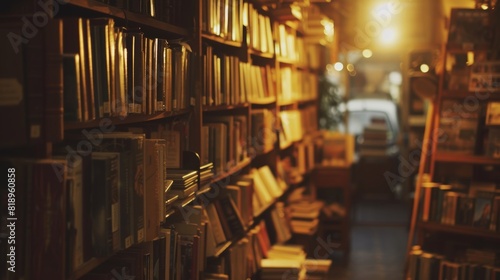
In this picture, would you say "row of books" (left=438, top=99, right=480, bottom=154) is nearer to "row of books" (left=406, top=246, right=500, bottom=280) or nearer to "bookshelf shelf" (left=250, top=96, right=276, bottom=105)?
"row of books" (left=406, top=246, right=500, bottom=280)

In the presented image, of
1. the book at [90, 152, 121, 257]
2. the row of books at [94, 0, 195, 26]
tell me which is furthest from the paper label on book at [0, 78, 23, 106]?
the row of books at [94, 0, 195, 26]

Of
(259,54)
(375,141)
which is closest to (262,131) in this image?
(259,54)

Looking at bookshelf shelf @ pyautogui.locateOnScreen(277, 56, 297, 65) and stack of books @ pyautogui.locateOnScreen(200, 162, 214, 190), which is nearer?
stack of books @ pyautogui.locateOnScreen(200, 162, 214, 190)

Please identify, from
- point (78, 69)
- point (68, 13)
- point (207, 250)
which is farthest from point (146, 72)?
point (207, 250)

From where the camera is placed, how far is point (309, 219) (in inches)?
212

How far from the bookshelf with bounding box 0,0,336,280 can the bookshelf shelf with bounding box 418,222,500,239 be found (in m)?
1.24

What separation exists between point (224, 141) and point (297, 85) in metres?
2.66

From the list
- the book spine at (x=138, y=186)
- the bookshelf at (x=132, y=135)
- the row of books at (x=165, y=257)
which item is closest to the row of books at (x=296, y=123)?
the bookshelf at (x=132, y=135)

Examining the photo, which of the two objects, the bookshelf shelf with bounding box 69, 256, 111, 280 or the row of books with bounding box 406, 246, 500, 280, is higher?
the bookshelf shelf with bounding box 69, 256, 111, 280

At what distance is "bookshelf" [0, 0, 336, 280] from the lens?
4.86ft

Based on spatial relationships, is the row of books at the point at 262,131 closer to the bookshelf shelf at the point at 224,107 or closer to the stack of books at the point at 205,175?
the bookshelf shelf at the point at 224,107

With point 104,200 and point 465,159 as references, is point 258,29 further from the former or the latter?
point 104,200

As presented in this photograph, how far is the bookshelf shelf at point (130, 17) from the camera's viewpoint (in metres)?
1.78

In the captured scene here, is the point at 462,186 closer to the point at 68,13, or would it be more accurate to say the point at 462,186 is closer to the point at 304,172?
the point at 304,172
